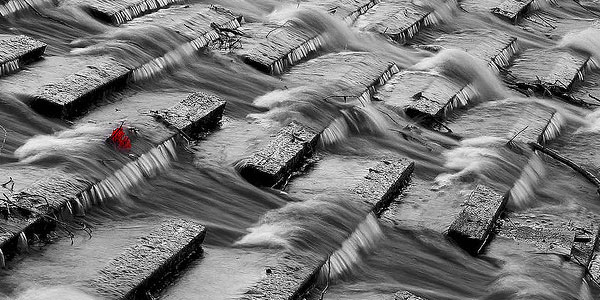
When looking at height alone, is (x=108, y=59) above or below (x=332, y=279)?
above

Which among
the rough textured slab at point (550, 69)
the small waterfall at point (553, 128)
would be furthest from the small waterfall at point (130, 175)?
the rough textured slab at point (550, 69)

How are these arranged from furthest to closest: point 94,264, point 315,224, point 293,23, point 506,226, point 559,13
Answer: point 559,13, point 293,23, point 506,226, point 315,224, point 94,264

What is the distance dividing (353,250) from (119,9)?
2416 mm

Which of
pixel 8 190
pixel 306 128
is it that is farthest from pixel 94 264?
pixel 306 128

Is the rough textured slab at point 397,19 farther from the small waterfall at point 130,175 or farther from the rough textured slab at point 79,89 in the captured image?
the small waterfall at point 130,175

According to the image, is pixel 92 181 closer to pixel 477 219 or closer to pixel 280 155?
pixel 280 155

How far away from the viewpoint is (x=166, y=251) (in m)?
3.31

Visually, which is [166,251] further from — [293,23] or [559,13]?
[559,13]

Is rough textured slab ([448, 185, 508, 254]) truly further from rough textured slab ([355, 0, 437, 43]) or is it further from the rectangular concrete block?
rough textured slab ([355, 0, 437, 43])

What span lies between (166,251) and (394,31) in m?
3.41

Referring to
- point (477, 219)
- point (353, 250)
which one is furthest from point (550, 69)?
point (353, 250)

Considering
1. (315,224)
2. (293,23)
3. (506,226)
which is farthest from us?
(293,23)

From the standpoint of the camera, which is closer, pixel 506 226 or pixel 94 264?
pixel 94 264

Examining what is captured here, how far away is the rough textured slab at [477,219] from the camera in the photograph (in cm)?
403
